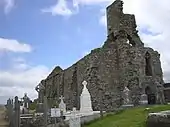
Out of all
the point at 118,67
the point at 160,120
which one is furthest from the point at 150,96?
the point at 160,120

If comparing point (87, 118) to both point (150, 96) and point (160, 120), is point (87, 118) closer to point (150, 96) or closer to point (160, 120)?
point (160, 120)

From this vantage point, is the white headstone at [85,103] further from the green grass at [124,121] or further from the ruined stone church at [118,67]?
the ruined stone church at [118,67]

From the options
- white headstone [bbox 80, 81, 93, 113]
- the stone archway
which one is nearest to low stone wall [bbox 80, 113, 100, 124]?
white headstone [bbox 80, 81, 93, 113]

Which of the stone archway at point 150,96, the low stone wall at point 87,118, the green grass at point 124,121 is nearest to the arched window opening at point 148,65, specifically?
the stone archway at point 150,96

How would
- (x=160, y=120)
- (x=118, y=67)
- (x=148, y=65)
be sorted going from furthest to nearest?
(x=148, y=65), (x=118, y=67), (x=160, y=120)

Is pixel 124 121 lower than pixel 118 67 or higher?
lower

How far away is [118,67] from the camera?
105 feet

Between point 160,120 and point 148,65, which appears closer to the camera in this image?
point 160,120

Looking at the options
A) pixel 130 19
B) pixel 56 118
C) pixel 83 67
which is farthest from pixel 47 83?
pixel 56 118

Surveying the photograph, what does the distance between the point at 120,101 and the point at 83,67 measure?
20.7ft

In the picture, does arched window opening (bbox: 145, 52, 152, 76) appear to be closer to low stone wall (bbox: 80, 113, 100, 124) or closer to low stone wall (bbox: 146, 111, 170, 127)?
low stone wall (bbox: 80, 113, 100, 124)

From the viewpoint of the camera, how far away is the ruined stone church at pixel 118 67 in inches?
1194

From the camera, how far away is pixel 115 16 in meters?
34.8

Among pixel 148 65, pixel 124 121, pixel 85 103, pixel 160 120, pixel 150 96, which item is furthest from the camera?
pixel 148 65
